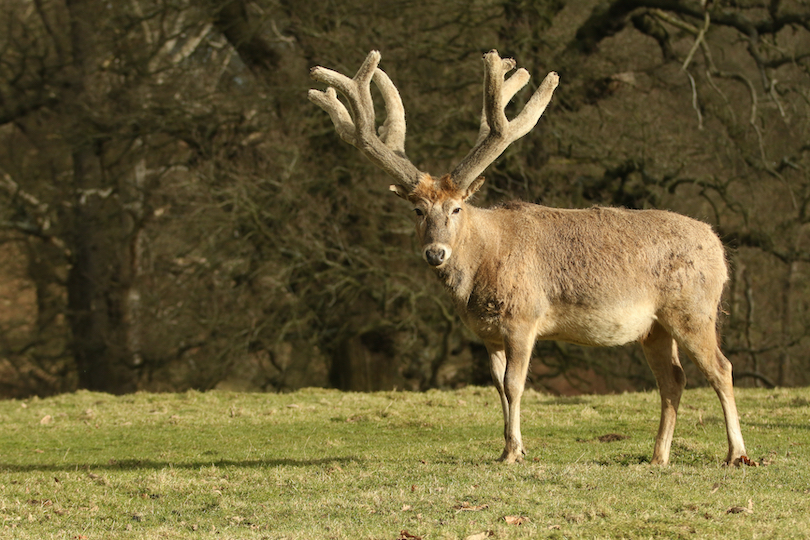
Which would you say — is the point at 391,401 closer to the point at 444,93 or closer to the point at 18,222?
the point at 444,93

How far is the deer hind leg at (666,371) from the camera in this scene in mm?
8766

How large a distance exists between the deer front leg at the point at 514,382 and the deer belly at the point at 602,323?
14.9 inches

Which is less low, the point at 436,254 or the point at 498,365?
the point at 436,254

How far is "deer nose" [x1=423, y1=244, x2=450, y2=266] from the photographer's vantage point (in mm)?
8312

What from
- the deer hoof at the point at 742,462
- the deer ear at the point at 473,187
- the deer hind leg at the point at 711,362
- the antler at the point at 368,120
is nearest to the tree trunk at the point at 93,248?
the antler at the point at 368,120

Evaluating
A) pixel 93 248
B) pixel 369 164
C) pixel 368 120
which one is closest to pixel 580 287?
pixel 368 120

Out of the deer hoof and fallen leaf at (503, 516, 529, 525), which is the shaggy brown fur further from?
fallen leaf at (503, 516, 529, 525)

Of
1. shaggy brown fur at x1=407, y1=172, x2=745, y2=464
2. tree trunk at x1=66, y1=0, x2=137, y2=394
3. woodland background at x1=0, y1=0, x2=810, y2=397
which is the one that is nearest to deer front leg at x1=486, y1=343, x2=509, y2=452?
shaggy brown fur at x1=407, y1=172, x2=745, y2=464

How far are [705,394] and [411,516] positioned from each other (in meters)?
8.28

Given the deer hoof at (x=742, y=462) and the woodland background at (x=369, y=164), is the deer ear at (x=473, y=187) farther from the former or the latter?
the woodland background at (x=369, y=164)

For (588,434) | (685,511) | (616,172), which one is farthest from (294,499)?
(616,172)

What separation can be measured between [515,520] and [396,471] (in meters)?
2.16

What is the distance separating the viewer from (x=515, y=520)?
20.6 feet

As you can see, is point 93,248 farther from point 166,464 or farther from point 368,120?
point 368,120
